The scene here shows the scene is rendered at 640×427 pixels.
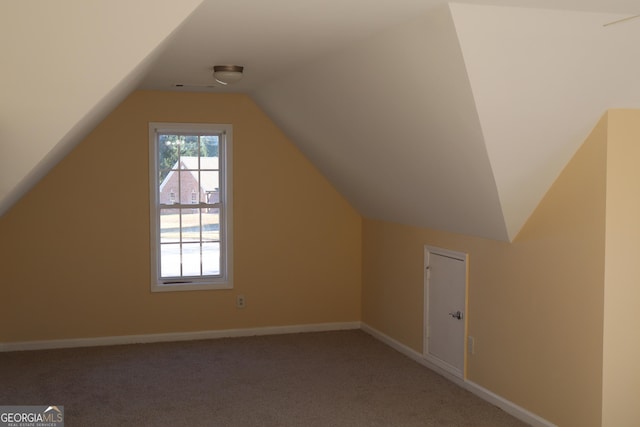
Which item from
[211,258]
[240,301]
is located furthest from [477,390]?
[211,258]

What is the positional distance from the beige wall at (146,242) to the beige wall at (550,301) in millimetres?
1785

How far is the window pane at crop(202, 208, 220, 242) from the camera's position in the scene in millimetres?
6832

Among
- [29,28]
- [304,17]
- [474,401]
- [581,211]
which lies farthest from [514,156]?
[29,28]

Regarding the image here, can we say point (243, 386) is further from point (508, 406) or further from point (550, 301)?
point (550, 301)

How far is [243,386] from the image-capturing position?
17.2ft

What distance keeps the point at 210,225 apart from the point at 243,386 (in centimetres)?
203

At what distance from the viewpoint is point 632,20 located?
3.31 m

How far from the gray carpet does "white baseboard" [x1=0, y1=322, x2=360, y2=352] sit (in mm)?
118

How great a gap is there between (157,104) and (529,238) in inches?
143

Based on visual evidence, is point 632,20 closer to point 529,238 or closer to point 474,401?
point 529,238

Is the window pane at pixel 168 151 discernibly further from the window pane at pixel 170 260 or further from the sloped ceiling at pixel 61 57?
the sloped ceiling at pixel 61 57

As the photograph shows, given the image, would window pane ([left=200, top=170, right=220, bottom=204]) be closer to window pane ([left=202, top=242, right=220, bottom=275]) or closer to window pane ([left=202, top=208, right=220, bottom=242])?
window pane ([left=202, top=208, right=220, bottom=242])

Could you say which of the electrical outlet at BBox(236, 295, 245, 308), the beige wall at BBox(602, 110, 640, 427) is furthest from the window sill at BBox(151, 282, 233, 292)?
the beige wall at BBox(602, 110, 640, 427)

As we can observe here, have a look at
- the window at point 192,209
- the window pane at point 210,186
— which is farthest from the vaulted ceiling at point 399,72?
the window pane at point 210,186
